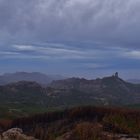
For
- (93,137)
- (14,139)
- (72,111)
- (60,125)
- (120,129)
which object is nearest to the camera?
(14,139)

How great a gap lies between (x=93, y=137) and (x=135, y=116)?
26.1ft

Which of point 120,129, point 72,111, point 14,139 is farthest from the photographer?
point 72,111

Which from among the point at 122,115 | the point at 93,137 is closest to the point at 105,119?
the point at 122,115

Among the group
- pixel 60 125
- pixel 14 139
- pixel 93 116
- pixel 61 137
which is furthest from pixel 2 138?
pixel 93 116

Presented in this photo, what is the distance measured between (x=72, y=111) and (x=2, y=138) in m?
14.8

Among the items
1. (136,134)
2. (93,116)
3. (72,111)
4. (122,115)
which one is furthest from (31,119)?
(136,134)

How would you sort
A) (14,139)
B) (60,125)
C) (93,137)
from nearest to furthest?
(14,139) → (93,137) → (60,125)

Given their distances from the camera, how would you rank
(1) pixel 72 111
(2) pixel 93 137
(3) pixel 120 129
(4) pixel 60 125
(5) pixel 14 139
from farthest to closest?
(1) pixel 72 111 → (4) pixel 60 125 → (3) pixel 120 129 → (2) pixel 93 137 → (5) pixel 14 139

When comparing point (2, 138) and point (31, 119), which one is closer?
point (2, 138)

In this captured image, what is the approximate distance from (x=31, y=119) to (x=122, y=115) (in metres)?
11.0

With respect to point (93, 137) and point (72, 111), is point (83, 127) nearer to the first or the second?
point (93, 137)

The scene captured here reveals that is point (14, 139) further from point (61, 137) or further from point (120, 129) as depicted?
point (120, 129)

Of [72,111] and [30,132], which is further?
[72,111]

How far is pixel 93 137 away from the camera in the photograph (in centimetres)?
3631
